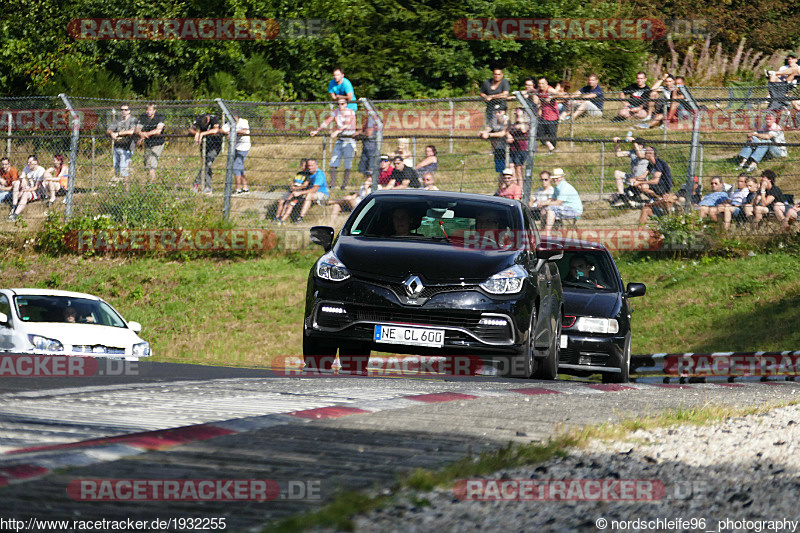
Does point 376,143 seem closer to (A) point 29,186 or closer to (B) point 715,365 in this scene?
(A) point 29,186

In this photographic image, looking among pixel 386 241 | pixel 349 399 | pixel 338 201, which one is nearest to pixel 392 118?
pixel 338 201

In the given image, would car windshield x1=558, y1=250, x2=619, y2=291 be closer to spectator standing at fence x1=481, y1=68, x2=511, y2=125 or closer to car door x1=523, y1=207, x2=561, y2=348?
car door x1=523, y1=207, x2=561, y2=348

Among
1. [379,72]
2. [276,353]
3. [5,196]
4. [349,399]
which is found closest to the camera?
[349,399]

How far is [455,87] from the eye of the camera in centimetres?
3484

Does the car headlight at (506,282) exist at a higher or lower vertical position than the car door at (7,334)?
higher

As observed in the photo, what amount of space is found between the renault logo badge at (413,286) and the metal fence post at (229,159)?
12252 mm

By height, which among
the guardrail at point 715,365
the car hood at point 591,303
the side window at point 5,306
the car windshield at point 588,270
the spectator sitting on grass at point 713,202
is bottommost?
the guardrail at point 715,365

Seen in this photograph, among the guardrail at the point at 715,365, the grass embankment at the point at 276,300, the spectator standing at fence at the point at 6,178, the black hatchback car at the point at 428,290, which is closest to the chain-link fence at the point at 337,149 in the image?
the spectator standing at fence at the point at 6,178

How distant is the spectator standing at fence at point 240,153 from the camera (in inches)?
839

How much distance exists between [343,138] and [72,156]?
5552 millimetres

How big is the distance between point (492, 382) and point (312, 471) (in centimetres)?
548

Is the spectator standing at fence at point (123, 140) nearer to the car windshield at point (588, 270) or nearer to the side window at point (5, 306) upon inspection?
the side window at point (5, 306)

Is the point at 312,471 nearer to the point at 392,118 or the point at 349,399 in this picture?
the point at 349,399

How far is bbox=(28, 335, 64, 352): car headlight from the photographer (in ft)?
45.9
